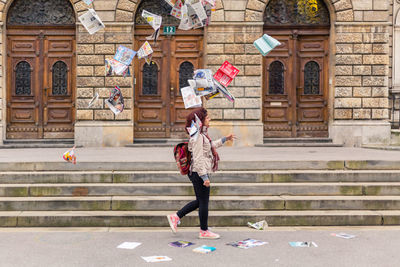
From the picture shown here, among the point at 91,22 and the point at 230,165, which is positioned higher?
the point at 91,22

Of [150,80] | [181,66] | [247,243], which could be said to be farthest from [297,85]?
[247,243]

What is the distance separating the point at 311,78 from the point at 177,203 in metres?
9.49

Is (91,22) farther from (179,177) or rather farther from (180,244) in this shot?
(180,244)

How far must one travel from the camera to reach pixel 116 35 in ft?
52.8

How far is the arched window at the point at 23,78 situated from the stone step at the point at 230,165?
7.31 meters

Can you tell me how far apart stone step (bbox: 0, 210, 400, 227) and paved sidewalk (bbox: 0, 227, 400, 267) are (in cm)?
21

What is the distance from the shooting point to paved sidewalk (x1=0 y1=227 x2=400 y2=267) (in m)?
6.11

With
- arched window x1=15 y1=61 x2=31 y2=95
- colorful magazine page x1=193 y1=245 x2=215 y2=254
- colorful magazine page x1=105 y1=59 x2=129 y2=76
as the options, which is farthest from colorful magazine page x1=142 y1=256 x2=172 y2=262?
arched window x1=15 y1=61 x2=31 y2=95

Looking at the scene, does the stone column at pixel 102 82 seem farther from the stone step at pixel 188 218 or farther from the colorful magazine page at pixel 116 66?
the stone step at pixel 188 218

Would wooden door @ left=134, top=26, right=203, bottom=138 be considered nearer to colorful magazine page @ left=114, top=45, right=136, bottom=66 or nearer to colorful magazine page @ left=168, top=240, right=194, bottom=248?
colorful magazine page @ left=114, top=45, right=136, bottom=66

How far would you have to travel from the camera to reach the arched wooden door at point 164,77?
16531mm

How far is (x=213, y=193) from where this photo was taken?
29.6 feet

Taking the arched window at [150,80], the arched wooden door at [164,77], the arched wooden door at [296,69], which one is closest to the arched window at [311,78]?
the arched wooden door at [296,69]

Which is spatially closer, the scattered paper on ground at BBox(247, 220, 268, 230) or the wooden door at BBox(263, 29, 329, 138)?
the scattered paper on ground at BBox(247, 220, 268, 230)
